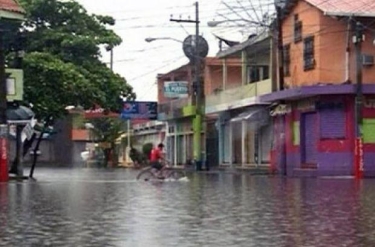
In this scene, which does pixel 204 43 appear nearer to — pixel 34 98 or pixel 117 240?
pixel 34 98

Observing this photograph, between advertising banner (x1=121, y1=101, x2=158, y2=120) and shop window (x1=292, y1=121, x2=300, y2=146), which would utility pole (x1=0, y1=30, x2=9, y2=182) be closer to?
shop window (x1=292, y1=121, x2=300, y2=146)

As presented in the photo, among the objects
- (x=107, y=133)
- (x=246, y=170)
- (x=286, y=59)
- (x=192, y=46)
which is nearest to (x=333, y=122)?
(x=286, y=59)

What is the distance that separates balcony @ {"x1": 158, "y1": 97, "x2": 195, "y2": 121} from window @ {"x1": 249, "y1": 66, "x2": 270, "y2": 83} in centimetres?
699

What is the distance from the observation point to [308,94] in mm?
40375

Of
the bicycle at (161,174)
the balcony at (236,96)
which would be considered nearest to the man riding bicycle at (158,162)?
the bicycle at (161,174)

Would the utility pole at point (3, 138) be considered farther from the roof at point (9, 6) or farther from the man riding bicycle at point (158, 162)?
the man riding bicycle at point (158, 162)

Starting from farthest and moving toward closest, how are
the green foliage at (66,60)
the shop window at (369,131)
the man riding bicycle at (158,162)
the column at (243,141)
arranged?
the column at (243,141) → the green foliage at (66,60) → the shop window at (369,131) → the man riding bicycle at (158,162)

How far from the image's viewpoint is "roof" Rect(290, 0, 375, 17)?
3972 cm

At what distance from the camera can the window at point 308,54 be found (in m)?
41.9

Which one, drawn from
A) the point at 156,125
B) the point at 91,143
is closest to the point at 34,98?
the point at 156,125

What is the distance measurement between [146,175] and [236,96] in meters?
16.1

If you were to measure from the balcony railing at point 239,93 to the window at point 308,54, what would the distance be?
4158 mm

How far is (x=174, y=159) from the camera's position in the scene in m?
70.2

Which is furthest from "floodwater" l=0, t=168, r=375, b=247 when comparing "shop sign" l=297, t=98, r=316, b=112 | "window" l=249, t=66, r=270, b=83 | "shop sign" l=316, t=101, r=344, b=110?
"window" l=249, t=66, r=270, b=83
